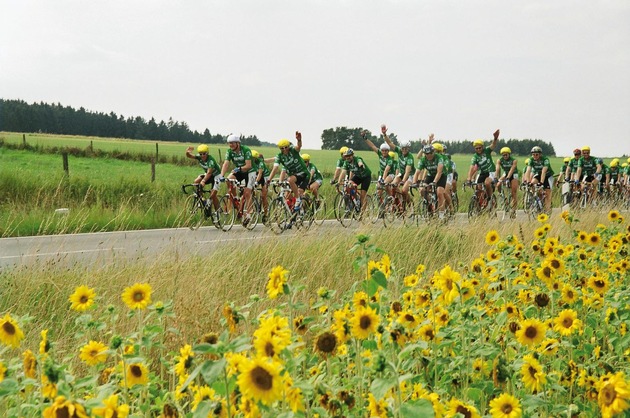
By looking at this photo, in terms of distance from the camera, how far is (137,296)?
9.41ft

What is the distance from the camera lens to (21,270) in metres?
7.19

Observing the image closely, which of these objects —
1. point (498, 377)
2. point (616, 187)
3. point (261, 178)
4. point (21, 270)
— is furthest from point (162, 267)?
point (616, 187)

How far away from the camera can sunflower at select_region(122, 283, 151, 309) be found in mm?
2826

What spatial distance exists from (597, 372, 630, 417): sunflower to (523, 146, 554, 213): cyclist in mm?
17895

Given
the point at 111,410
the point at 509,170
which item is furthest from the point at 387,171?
the point at 111,410

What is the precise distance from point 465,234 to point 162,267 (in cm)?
555

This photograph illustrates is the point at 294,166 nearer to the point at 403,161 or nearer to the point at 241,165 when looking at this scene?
the point at 241,165

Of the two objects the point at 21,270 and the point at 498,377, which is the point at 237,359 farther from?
the point at 21,270

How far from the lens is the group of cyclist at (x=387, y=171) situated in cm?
1533

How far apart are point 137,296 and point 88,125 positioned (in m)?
129

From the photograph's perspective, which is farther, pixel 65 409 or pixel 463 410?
pixel 463 410

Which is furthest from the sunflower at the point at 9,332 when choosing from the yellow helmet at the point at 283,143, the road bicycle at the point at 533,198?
the road bicycle at the point at 533,198

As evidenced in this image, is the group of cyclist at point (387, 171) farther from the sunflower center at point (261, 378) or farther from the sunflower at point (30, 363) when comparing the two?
the sunflower center at point (261, 378)

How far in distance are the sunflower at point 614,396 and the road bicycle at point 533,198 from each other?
1823 centimetres
